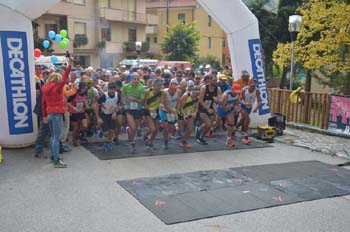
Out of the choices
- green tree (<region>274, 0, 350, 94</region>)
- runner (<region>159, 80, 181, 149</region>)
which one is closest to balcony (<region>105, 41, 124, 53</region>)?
green tree (<region>274, 0, 350, 94</region>)

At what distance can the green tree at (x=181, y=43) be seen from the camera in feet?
135

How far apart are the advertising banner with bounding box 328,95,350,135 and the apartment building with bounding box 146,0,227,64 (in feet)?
123

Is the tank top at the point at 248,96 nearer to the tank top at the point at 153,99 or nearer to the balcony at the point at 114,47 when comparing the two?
the tank top at the point at 153,99

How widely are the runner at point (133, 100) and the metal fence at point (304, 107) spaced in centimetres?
555

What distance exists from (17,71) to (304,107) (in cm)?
813

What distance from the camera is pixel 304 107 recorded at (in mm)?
12016

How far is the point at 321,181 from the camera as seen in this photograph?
276 inches

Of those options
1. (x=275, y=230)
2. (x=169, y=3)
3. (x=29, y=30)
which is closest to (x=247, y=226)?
(x=275, y=230)

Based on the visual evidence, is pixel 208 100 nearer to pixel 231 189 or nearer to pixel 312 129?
pixel 231 189

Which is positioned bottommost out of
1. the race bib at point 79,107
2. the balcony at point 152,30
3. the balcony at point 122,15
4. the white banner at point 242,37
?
the race bib at point 79,107

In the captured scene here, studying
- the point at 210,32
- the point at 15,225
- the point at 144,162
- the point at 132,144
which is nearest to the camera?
the point at 15,225

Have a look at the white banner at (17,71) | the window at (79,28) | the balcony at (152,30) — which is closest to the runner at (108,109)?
the white banner at (17,71)

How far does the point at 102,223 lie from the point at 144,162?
121 inches

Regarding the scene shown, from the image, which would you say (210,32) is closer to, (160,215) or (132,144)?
(132,144)
